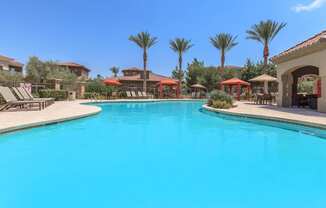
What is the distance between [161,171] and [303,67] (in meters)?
13.9

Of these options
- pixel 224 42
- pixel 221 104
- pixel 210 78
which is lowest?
pixel 221 104

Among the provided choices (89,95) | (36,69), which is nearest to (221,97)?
(89,95)

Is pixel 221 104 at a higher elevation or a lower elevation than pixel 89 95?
lower

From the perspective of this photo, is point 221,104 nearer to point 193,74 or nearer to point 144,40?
point 144,40

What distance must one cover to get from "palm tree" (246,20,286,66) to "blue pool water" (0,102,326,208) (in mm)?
24998

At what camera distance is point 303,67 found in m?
14.7

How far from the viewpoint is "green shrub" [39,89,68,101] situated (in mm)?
20833

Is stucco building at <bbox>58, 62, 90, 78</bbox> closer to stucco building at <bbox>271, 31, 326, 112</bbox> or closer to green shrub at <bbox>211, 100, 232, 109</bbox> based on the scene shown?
green shrub at <bbox>211, 100, 232, 109</bbox>

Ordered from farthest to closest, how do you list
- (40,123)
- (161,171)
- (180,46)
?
(180,46) < (40,123) < (161,171)

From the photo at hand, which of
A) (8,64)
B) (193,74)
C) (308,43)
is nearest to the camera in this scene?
(308,43)

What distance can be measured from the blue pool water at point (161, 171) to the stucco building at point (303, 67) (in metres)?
5.12

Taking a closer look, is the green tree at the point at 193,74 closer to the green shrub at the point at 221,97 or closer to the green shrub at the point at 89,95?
the green shrub at the point at 89,95

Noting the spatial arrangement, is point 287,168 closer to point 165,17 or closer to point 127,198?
point 127,198

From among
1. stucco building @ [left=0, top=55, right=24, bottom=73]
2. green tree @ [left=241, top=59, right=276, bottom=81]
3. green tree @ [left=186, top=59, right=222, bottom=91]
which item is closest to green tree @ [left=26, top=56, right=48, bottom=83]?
stucco building @ [left=0, top=55, right=24, bottom=73]
